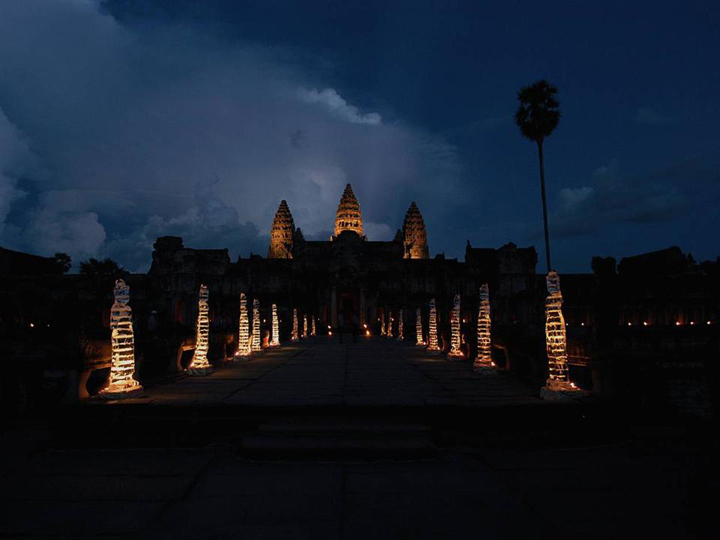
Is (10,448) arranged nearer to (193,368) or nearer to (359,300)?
(193,368)

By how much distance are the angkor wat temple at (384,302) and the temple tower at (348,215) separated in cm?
1277

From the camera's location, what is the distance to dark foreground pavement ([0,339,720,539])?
4219mm

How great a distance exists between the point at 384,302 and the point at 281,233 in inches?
1719

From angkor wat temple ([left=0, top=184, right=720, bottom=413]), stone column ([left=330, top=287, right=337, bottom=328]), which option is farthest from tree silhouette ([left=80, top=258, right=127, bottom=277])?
stone column ([left=330, top=287, right=337, bottom=328])

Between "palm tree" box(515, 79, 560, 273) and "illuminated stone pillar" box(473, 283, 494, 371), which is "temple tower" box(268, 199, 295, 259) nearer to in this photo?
"palm tree" box(515, 79, 560, 273)

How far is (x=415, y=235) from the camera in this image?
3506 inches

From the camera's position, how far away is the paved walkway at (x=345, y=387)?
7770 mm

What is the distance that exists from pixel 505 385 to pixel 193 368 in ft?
25.2

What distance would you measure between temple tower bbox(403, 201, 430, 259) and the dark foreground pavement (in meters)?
80.1

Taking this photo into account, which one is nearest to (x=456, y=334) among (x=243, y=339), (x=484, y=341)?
(x=484, y=341)

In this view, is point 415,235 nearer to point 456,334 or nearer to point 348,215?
point 348,215

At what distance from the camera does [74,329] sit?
8102 mm

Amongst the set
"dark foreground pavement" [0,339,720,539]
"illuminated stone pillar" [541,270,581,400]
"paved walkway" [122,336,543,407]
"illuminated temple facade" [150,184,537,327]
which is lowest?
"dark foreground pavement" [0,339,720,539]

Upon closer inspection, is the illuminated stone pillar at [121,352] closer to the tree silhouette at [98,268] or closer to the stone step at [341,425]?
the stone step at [341,425]
